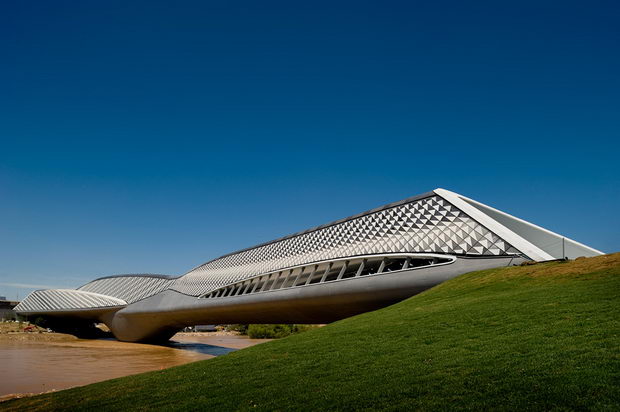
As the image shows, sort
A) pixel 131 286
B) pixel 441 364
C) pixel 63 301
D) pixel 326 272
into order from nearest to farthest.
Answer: pixel 441 364, pixel 326 272, pixel 63 301, pixel 131 286

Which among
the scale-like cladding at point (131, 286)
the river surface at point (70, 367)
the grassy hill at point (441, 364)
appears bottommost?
the river surface at point (70, 367)

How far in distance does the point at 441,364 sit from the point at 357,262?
20.1 metres

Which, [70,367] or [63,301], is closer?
[70,367]

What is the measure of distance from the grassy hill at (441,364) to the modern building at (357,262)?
6742 mm

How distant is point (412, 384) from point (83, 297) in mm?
61525

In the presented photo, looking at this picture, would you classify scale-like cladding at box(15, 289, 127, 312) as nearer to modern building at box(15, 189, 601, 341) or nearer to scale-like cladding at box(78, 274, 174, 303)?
scale-like cladding at box(78, 274, 174, 303)

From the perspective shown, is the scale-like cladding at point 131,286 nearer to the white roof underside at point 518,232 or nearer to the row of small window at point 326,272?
the row of small window at point 326,272

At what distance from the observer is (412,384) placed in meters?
7.85

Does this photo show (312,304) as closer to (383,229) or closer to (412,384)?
(383,229)

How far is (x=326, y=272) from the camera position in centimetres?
2911

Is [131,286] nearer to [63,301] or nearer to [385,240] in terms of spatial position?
[63,301]

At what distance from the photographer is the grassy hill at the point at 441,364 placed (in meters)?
6.87

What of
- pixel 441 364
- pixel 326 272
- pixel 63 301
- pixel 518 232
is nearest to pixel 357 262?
pixel 326 272

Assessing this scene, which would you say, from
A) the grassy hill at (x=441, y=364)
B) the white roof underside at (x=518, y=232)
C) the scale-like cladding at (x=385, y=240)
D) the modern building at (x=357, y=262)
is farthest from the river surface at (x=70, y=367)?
the white roof underside at (x=518, y=232)
